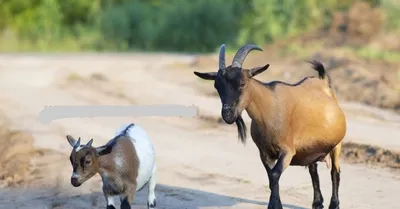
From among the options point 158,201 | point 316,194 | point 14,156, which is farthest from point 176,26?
point 316,194

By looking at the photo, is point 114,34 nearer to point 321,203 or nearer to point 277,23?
point 277,23

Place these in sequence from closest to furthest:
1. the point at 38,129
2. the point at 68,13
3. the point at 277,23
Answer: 1. the point at 38,129
2. the point at 277,23
3. the point at 68,13

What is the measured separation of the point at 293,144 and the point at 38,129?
959 cm

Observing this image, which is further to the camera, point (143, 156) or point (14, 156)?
point (14, 156)

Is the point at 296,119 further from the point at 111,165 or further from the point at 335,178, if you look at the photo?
Answer: the point at 111,165

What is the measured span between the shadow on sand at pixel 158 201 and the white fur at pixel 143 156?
1.11 metres

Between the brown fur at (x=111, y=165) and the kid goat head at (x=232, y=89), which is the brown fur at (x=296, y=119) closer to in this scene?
the kid goat head at (x=232, y=89)

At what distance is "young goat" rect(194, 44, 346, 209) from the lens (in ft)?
31.4

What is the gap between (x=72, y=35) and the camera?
61250 mm

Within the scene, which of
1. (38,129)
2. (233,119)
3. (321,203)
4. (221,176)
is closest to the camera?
(233,119)

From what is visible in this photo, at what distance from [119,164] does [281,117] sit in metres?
1.90

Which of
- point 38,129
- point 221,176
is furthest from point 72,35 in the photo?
point 221,176

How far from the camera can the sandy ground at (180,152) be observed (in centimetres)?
1212

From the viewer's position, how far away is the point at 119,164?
32.2ft
